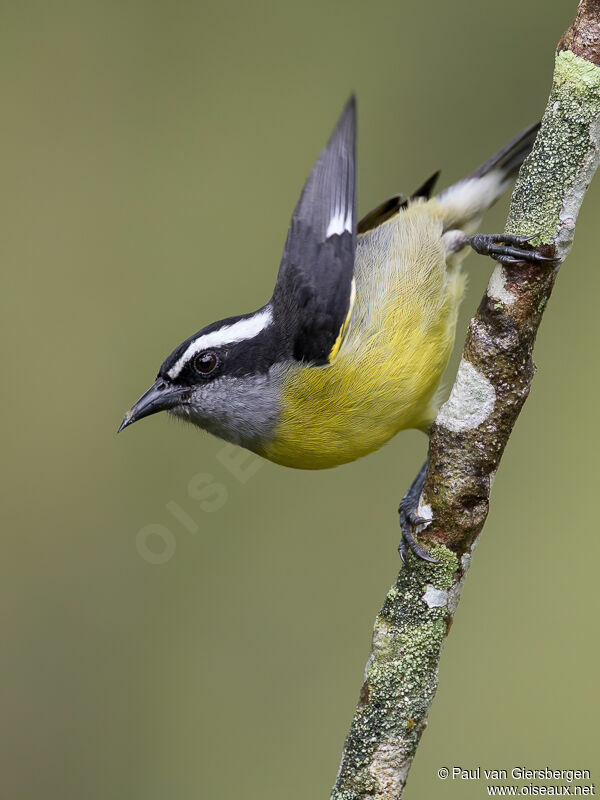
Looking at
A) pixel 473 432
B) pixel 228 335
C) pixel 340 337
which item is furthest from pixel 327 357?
pixel 473 432

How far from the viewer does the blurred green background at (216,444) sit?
4777 millimetres

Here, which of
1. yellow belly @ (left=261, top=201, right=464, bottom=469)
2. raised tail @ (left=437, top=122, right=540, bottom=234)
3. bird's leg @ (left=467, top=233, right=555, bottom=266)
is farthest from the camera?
raised tail @ (left=437, top=122, right=540, bottom=234)

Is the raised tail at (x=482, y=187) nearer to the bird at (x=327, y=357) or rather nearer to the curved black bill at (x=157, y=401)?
the bird at (x=327, y=357)

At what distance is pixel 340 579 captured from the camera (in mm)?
4941

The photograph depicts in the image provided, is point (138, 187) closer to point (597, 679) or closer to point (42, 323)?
point (42, 323)

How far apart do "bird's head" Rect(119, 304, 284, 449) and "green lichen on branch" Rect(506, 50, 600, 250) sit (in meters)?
1.20

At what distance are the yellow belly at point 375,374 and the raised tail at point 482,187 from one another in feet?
1.40

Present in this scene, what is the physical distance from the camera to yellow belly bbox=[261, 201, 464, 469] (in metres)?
3.29

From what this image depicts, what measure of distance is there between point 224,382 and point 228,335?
0.57 feet

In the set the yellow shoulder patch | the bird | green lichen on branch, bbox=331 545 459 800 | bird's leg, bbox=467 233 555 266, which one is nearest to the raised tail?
the bird

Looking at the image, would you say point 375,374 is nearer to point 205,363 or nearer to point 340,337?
point 340,337

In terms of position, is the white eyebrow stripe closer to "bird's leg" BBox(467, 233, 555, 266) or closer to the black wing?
the black wing

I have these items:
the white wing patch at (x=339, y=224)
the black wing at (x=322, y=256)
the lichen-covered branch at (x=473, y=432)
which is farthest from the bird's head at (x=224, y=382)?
the lichen-covered branch at (x=473, y=432)

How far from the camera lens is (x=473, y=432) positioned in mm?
2668
